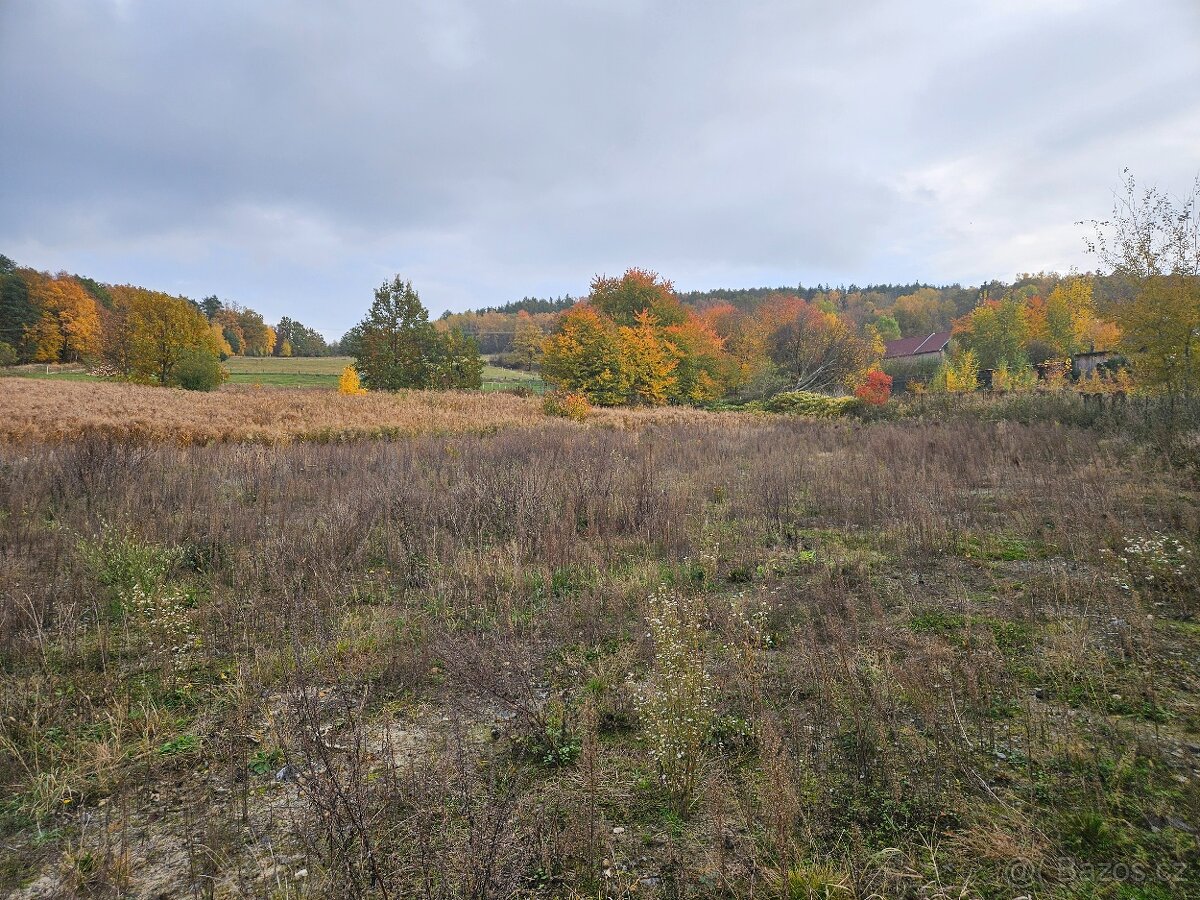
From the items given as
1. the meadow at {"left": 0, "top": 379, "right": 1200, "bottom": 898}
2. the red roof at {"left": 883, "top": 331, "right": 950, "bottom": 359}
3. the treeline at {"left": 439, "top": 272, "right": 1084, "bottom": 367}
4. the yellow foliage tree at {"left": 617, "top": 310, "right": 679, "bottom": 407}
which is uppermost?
the treeline at {"left": 439, "top": 272, "right": 1084, "bottom": 367}

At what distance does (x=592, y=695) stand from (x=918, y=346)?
77.5 meters

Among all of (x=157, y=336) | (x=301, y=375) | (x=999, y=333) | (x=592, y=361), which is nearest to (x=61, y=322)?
(x=301, y=375)

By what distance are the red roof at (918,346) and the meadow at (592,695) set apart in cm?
6750

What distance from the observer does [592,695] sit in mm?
3350

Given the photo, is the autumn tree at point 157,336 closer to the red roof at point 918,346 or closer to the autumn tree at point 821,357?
the autumn tree at point 821,357

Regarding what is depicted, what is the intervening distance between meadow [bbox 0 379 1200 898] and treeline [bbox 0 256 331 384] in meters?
43.3

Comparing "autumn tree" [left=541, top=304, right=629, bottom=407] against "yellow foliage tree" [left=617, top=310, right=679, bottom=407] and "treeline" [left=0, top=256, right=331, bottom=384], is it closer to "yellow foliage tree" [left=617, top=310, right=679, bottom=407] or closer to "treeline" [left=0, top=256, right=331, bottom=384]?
"yellow foliage tree" [left=617, top=310, right=679, bottom=407]

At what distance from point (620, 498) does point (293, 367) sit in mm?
73511

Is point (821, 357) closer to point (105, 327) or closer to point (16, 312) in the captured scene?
point (105, 327)

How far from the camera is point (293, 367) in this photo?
225 ft

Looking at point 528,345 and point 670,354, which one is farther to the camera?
point 528,345

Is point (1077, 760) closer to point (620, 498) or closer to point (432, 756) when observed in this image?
point (432, 756)

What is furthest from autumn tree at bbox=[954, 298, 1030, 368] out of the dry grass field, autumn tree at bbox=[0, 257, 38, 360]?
autumn tree at bbox=[0, 257, 38, 360]

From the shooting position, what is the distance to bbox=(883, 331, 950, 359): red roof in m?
65.8
